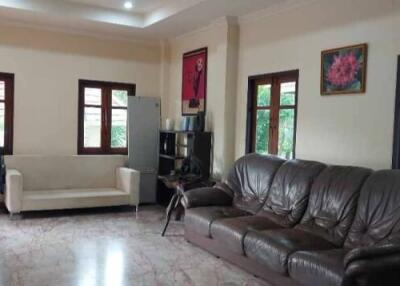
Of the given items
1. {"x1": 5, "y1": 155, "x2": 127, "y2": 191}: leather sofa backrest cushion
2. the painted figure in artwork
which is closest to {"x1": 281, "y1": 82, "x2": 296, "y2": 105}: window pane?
the painted figure in artwork

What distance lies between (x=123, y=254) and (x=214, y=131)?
89.9 inches

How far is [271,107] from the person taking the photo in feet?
17.1

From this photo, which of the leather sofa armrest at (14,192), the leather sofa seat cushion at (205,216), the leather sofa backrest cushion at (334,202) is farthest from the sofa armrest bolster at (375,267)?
the leather sofa armrest at (14,192)

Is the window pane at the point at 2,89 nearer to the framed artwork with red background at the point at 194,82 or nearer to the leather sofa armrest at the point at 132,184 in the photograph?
the leather sofa armrest at the point at 132,184

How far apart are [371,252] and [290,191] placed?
5.03 ft

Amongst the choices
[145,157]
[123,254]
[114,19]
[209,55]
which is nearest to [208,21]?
[209,55]

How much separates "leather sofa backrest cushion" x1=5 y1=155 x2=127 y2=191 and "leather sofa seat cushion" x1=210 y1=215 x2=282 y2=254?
9.22ft

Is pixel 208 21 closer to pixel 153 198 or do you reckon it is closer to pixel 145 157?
pixel 145 157

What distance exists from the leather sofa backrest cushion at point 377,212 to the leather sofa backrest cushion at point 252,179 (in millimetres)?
1151

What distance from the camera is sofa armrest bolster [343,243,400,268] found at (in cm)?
262

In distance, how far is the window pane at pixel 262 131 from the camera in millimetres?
5301

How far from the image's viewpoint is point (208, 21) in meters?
5.80

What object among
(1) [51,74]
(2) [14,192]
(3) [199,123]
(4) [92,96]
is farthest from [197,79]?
(2) [14,192]

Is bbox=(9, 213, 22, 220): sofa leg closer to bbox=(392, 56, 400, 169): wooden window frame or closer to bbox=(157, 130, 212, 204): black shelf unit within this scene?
bbox=(157, 130, 212, 204): black shelf unit
